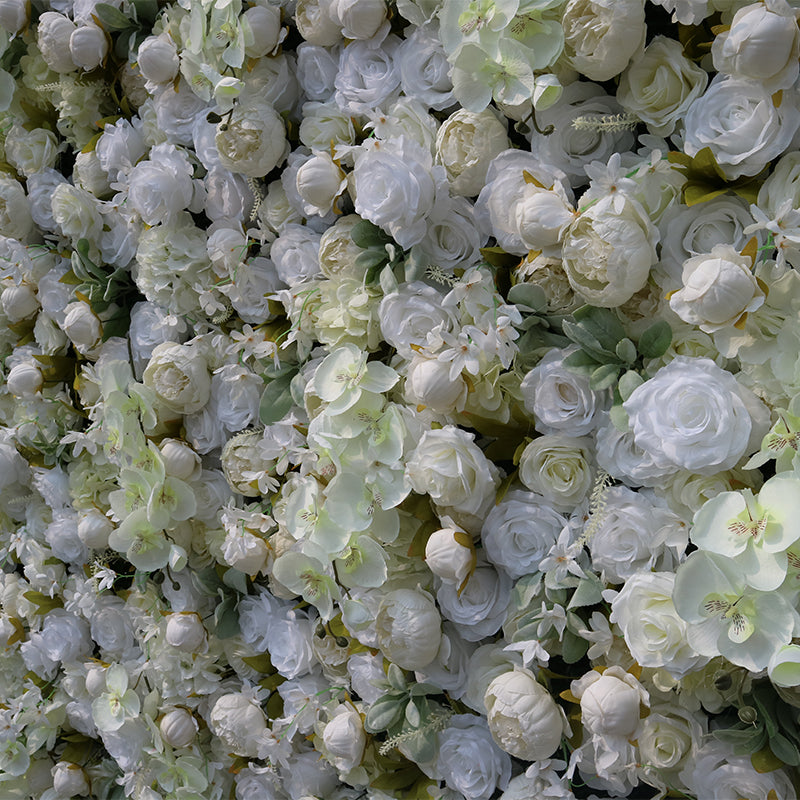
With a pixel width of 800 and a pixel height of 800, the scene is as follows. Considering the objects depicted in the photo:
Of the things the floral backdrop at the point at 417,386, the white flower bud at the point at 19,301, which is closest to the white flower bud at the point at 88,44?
the floral backdrop at the point at 417,386

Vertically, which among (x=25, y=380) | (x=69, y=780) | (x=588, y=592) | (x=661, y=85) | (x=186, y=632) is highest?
(x=661, y=85)

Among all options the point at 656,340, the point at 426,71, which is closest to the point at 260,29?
the point at 426,71

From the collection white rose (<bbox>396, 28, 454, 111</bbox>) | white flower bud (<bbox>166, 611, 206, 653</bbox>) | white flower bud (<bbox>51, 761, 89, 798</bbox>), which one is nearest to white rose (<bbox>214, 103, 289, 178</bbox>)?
white rose (<bbox>396, 28, 454, 111</bbox>)

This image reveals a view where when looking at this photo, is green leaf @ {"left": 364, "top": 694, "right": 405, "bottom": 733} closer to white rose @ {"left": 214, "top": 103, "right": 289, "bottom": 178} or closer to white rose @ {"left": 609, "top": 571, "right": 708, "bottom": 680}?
white rose @ {"left": 609, "top": 571, "right": 708, "bottom": 680}

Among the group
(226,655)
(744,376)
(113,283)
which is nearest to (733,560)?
(744,376)

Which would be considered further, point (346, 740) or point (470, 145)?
point (346, 740)

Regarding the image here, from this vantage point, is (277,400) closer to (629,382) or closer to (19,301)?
(629,382)

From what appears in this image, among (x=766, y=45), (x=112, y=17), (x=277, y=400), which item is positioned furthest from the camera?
(x=112, y=17)
